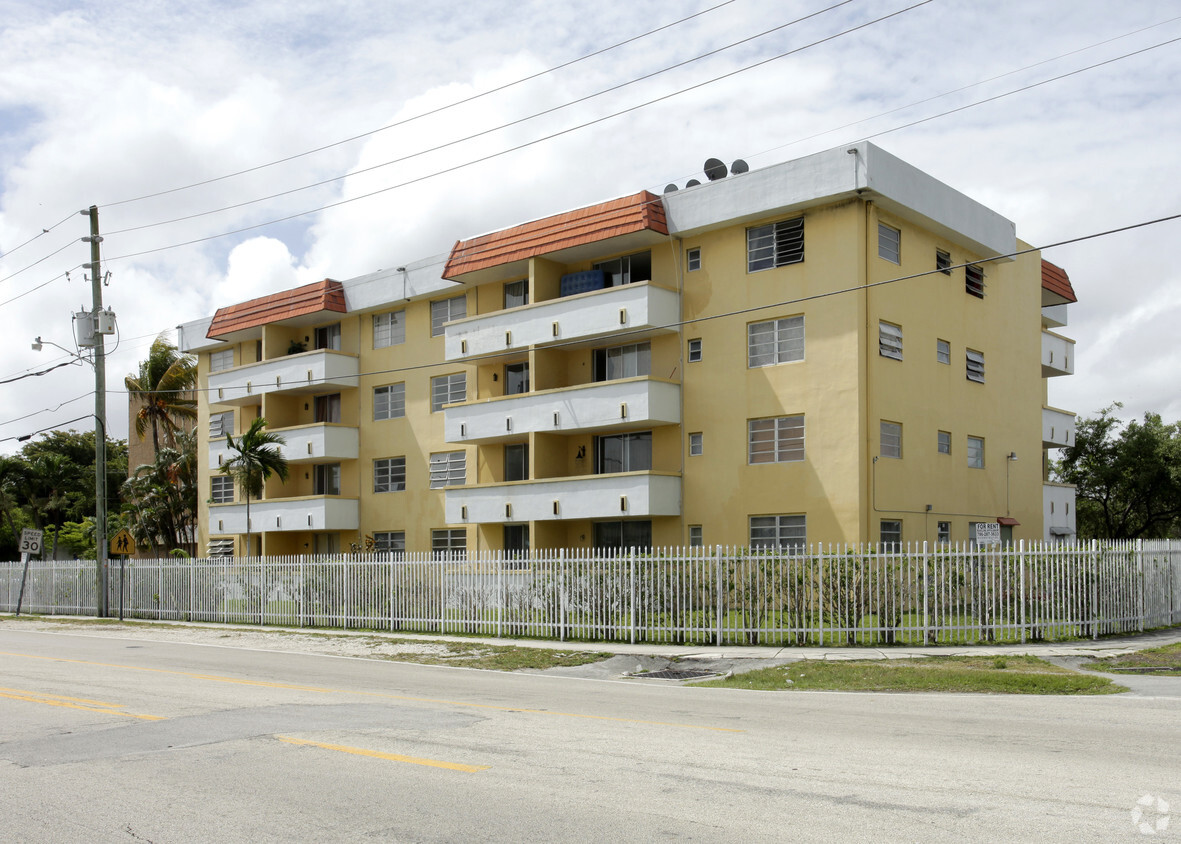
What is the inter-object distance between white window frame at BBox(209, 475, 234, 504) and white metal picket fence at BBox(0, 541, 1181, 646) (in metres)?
19.6

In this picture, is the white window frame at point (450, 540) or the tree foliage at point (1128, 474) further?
the tree foliage at point (1128, 474)

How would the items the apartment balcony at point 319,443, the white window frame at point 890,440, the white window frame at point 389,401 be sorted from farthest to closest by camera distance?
1. the apartment balcony at point 319,443
2. the white window frame at point 389,401
3. the white window frame at point 890,440

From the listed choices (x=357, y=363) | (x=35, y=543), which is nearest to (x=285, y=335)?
(x=357, y=363)

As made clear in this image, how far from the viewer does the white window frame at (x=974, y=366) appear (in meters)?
29.5

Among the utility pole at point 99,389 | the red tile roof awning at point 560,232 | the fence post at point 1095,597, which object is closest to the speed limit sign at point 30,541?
the utility pole at point 99,389

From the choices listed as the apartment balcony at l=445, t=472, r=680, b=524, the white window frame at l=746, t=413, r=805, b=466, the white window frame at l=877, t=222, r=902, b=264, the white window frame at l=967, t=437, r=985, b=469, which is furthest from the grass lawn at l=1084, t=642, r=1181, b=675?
the apartment balcony at l=445, t=472, r=680, b=524

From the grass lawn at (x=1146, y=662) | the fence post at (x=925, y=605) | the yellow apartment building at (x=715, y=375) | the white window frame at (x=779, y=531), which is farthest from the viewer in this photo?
the white window frame at (x=779, y=531)

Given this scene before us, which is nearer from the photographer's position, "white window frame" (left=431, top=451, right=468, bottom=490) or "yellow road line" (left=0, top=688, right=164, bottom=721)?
"yellow road line" (left=0, top=688, right=164, bottom=721)

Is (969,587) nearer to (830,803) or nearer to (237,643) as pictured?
(830,803)

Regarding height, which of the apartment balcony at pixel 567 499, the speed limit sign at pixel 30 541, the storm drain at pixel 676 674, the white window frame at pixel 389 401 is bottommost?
the storm drain at pixel 676 674

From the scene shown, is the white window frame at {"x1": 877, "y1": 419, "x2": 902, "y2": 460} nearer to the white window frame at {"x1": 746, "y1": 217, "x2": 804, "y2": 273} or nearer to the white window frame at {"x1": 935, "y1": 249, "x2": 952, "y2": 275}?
the white window frame at {"x1": 746, "y1": 217, "x2": 804, "y2": 273}

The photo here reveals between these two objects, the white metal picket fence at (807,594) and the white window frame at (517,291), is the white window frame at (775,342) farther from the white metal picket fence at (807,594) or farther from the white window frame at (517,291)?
the white window frame at (517,291)

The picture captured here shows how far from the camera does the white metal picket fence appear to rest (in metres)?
18.8

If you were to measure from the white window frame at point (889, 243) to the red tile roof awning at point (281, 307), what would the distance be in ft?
64.7
